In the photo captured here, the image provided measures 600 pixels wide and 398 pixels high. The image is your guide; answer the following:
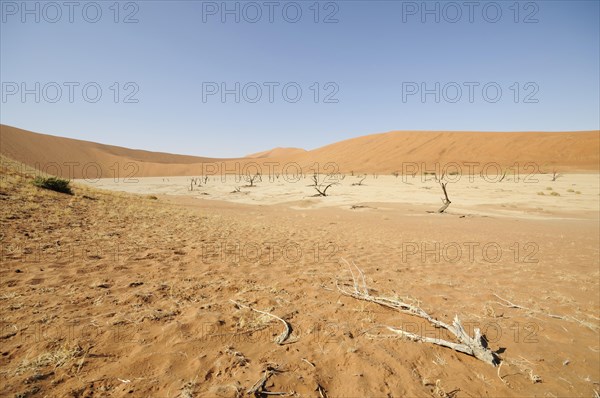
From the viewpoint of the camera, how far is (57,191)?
10.8 m

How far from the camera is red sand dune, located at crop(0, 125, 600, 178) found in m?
35.2

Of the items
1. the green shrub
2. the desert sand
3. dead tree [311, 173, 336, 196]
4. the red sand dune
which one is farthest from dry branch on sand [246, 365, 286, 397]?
the red sand dune

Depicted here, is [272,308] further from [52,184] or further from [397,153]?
[397,153]

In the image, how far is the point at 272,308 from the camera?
344cm

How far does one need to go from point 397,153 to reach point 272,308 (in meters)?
48.3

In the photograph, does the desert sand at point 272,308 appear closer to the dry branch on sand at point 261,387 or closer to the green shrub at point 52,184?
the dry branch on sand at point 261,387

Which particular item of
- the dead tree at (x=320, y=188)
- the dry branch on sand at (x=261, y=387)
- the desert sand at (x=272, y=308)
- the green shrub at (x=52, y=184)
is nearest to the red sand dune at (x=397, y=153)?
the dead tree at (x=320, y=188)

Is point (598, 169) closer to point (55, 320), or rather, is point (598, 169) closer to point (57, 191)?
point (55, 320)

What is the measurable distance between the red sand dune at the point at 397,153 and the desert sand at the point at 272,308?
33.5 m

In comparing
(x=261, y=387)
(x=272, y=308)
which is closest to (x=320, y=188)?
(x=272, y=308)

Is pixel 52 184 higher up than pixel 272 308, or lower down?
higher up

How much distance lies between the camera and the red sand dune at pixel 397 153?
35.2 meters

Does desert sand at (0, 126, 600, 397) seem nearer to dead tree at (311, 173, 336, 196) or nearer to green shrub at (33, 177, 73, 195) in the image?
green shrub at (33, 177, 73, 195)

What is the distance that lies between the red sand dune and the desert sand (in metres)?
33.5
